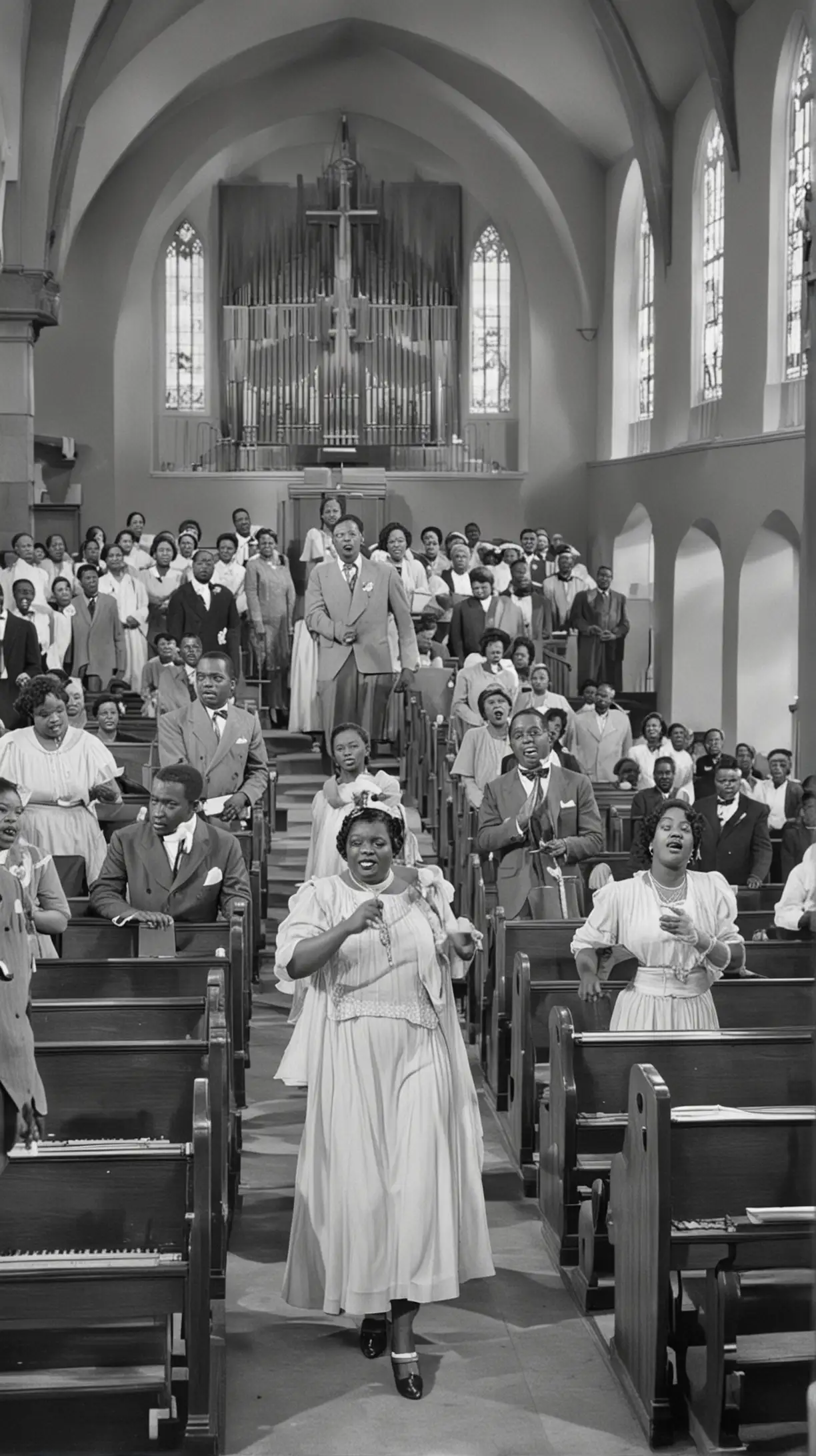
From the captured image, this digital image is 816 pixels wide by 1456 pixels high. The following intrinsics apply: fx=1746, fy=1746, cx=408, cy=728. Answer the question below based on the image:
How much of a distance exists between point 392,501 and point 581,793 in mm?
17512

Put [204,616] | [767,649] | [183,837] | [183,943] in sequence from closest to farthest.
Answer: [183,943] < [183,837] < [204,616] < [767,649]

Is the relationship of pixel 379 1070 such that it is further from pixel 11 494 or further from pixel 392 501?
pixel 392 501

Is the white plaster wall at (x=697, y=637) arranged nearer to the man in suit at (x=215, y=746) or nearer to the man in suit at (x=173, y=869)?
the man in suit at (x=215, y=746)

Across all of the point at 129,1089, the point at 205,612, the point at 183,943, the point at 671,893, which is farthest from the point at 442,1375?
the point at 205,612

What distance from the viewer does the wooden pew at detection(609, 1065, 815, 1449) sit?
4.62 m

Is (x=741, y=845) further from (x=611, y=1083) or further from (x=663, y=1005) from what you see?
(x=611, y=1083)

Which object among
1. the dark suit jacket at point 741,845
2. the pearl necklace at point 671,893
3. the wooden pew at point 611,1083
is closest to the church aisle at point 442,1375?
the wooden pew at point 611,1083

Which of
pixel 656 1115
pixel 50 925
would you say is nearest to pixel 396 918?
pixel 656 1115

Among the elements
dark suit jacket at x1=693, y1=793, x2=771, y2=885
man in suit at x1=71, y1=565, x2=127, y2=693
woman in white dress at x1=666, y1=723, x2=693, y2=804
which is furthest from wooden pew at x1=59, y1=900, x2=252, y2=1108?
man in suit at x1=71, y1=565, x2=127, y2=693

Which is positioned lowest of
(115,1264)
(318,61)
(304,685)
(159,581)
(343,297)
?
(115,1264)

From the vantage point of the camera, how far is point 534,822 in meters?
8.77

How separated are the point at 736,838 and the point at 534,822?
2488 mm

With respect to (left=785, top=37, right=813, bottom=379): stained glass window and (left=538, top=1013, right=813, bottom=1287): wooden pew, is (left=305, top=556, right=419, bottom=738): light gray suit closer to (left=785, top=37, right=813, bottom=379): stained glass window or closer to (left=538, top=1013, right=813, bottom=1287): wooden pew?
(left=538, top=1013, right=813, bottom=1287): wooden pew

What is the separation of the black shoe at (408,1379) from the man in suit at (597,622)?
14.4 m
